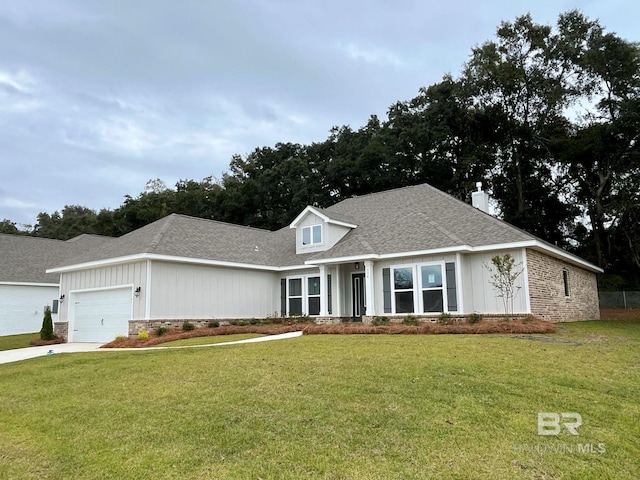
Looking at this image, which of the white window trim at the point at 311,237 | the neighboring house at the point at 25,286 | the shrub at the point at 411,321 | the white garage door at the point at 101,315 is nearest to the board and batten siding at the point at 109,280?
the white garage door at the point at 101,315

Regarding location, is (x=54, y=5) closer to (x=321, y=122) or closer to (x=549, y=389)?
(x=549, y=389)

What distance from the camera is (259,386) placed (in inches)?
274

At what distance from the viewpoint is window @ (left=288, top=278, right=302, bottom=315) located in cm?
2140

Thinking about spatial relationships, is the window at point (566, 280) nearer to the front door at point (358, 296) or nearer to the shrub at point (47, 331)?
the front door at point (358, 296)

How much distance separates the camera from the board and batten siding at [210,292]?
702 inches

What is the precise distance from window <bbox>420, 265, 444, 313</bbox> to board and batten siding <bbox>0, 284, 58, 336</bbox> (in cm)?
2046

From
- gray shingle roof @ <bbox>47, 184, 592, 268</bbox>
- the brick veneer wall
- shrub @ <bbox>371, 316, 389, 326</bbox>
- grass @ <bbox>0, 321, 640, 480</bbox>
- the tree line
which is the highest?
the tree line

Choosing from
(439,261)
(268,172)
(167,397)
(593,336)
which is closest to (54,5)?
(167,397)

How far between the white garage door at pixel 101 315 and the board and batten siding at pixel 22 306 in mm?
6770

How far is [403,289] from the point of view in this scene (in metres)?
17.6

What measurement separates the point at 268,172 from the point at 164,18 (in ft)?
84.4

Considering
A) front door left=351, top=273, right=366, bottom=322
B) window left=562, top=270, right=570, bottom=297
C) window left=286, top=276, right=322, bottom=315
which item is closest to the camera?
window left=562, top=270, right=570, bottom=297

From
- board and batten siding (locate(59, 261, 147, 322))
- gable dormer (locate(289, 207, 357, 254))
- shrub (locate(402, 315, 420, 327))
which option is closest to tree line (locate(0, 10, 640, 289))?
gable dormer (locate(289, 207, 357, 254))

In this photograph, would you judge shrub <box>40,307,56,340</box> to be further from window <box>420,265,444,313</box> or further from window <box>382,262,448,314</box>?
window <box>420,265,444,313</box>
